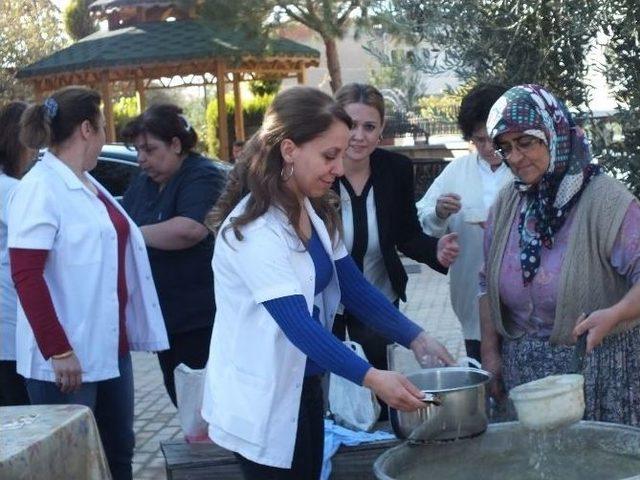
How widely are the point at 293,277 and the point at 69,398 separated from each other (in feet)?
4.87

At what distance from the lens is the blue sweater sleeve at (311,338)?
10.3 ft

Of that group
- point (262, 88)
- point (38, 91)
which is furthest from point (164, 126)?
point (262, 88)

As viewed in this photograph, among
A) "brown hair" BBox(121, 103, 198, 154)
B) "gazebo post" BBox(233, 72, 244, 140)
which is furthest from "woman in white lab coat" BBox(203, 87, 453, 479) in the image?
"gazebo post" BBox(233, 72, 244, 140)

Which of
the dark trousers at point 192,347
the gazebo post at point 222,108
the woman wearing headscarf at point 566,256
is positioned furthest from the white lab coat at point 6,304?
the gazebo post at point 222,108

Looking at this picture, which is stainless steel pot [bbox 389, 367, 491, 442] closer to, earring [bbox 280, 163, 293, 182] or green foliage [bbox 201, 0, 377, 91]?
earring [bbox 280, 163, 293, 182]

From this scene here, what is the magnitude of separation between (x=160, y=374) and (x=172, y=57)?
33.9 feet

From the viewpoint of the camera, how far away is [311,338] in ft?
10.2

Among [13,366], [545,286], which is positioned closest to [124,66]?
[13,366]

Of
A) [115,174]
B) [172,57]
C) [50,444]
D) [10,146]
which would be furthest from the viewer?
[172,57]

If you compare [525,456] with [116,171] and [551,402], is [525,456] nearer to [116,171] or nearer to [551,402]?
[551,402]

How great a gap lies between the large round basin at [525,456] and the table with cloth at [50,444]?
0.75m

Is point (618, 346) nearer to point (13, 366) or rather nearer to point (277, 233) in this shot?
point (277, 233)

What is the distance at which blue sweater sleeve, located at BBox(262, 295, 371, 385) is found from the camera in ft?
10.3

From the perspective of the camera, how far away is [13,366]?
499 centimetres
